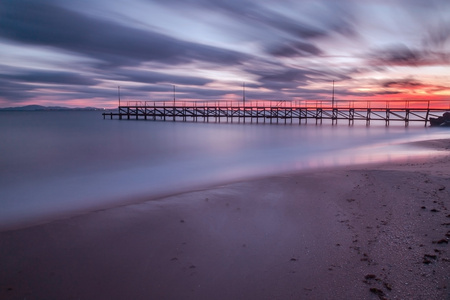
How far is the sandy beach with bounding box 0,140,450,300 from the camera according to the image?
286 centimetres

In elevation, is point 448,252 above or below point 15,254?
above

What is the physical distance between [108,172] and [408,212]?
9.43 metres

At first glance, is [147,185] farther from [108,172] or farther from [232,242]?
[232,242]

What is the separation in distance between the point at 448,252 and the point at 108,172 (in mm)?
10094

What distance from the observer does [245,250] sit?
12.0ft

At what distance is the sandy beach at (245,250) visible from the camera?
9.37 feet

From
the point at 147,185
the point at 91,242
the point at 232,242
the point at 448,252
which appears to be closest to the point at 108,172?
the point at 147,185

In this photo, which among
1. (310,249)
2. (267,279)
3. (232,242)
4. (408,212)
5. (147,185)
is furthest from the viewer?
(147,185)

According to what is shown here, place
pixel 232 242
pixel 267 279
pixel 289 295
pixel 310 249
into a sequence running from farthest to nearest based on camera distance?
pixel 232 242 < pixel 310 249 < pixel 267 279 < pixel 289 295

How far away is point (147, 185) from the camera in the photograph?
846 cm

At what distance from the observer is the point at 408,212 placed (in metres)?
4.51

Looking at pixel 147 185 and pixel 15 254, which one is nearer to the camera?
pixel 15 254

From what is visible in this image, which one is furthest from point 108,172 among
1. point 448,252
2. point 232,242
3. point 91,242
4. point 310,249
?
point 448,252

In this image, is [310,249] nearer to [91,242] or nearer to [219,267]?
[219,267]
